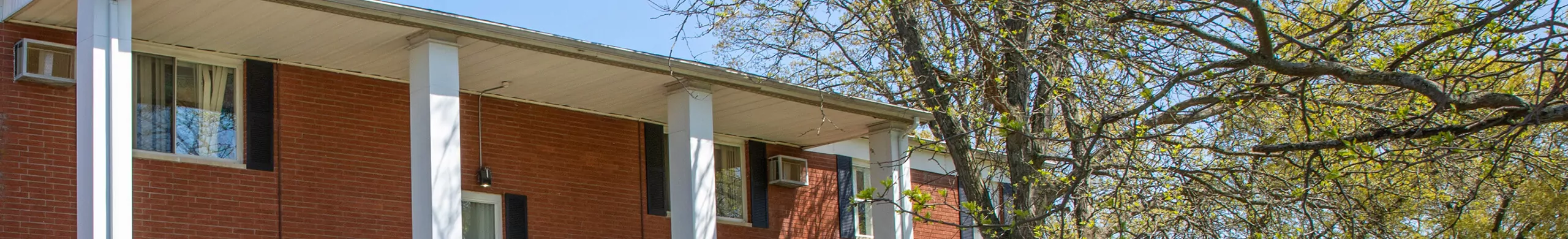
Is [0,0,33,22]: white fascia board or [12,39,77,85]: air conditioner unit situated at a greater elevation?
[0,0,33,22]: white fascia board

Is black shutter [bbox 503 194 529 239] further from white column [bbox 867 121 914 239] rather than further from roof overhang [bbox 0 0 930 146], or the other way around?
white column [bbox 867 121 914 239]

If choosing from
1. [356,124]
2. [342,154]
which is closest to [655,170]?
[356,124]

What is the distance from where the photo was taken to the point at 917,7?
1333 centimetres

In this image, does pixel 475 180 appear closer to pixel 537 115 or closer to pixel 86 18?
pixel 537 115

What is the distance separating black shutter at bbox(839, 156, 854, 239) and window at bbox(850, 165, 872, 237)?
123 millimetres

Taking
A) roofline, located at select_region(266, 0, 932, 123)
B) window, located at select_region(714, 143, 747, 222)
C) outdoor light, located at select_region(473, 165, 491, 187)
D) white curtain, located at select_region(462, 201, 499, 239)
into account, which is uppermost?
roofline, located at select_region(266, 0, 932, 123)

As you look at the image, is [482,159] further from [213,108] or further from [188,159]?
[188,159]

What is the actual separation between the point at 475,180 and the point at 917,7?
14.6 feet

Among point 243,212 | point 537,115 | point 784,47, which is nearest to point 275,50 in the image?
point 243,212

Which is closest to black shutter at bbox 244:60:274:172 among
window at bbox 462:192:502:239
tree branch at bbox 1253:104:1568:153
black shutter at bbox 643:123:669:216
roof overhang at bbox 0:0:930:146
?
roof overhang at bbox 0:0:930:146

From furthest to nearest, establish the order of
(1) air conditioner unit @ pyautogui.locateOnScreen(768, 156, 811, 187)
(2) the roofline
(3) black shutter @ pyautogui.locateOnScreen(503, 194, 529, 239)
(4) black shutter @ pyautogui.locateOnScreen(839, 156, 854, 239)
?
(4) black shutter @ pyautogui.locateOnScreen(839, 156, 854, 239)
(1) air conditioner unit @ pyautogui.locateOnScreen(768, 156, 811, 187)
(3) black shutter @ pyautogui.locateOnScreen(503, 194, 529, 239)
(2) the roofline

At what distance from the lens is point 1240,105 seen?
381 inches

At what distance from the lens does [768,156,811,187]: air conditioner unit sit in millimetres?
17391

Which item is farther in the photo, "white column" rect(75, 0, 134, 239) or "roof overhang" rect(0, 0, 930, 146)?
"roof overhang" rect(0, 0, 930, 146)
